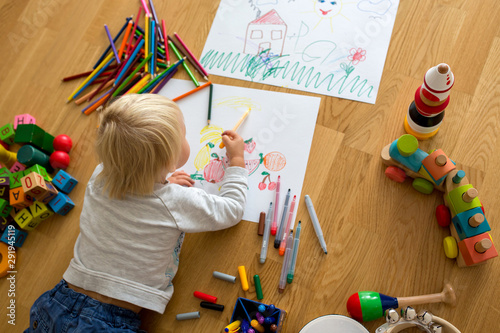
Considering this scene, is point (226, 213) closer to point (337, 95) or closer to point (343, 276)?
point (343, 276)

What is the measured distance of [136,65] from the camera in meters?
1.05

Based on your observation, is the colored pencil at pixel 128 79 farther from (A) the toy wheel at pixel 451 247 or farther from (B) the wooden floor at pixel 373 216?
(A) the toy wheel at pixel 451 247

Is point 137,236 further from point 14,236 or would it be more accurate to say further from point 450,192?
point 450,192

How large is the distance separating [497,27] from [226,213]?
2.45 ft

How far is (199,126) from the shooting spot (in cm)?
95

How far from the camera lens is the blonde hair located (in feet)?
2.30

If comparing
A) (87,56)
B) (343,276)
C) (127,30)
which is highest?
(127,30)

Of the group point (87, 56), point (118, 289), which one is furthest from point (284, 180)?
point (87, 56)

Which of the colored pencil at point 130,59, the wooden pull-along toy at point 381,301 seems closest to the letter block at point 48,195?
the colored pencil at point 130,59

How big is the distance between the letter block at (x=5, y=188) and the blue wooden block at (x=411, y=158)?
89cm

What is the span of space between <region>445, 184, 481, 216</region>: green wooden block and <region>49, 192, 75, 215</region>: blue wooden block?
0.84 metres

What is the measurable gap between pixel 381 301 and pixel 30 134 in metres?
0.88

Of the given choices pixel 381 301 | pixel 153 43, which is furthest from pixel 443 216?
pixel 153 43

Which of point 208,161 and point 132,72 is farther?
point 132,72
